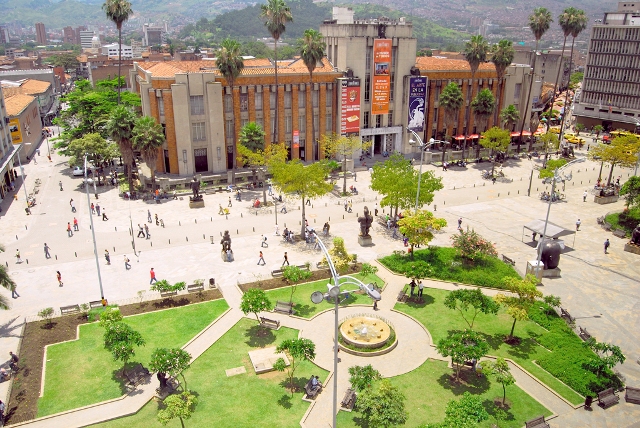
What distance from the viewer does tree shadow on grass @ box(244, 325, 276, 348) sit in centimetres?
3253

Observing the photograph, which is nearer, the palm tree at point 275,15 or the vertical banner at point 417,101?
the palm tree at point 275,15

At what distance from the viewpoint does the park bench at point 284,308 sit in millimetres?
35875

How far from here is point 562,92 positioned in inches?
6289

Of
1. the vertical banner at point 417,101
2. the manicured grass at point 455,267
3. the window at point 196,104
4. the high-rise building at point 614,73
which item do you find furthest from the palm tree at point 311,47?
the high-rise building at point 614,73

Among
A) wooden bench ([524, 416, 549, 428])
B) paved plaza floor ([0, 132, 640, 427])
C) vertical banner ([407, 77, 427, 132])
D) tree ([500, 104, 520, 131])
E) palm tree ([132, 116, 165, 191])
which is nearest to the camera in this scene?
wooden bench ([524, 416, 549, 428])

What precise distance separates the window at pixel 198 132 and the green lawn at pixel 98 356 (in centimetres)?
3465

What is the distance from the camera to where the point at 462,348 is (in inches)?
1072

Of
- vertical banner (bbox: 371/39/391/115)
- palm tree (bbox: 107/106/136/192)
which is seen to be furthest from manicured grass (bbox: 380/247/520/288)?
palm tree (bbox: 107/106/136/192)

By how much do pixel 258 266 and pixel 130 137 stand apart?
28705 mm

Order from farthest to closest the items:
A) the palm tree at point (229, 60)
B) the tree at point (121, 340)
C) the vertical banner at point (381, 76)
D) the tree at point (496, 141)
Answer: the vertical banner at point (381, 76) < the tree at point (496, 141) < the palm tree at point (229, 60) < the tree at point (121, 340)

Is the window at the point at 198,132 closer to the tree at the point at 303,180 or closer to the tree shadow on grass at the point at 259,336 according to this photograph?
the tree at the point at 303,180

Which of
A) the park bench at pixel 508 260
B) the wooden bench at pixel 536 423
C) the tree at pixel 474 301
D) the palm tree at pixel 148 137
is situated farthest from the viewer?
the palm tree at pixel 148 137

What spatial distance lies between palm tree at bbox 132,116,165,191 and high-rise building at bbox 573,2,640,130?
3441 inches

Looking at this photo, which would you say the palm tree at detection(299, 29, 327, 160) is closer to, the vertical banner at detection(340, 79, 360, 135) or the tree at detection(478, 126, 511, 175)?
the vertical banner at detection(340, 79, 360, 135)
